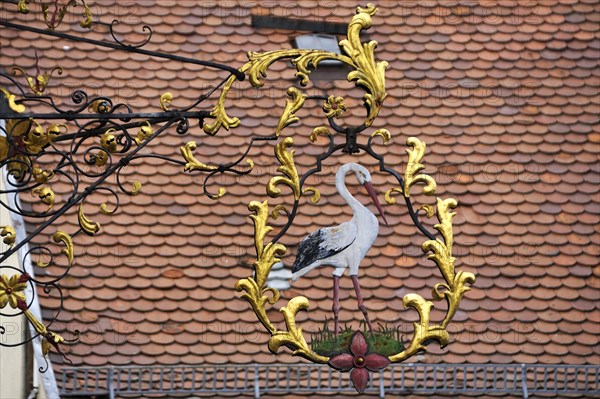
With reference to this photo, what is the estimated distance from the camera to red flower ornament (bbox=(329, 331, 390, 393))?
9.11 m

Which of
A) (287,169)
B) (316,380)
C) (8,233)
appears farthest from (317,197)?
(316,380)

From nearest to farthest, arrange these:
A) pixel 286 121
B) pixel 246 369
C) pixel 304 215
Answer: pixel 286 121, pixel 246 369, pixel 304 215

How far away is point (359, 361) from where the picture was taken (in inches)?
359

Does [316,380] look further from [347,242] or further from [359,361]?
[359,361]

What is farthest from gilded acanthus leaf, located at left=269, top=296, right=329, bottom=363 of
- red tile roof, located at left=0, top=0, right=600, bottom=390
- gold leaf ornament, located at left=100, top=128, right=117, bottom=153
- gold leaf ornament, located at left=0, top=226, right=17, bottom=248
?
red tile roof, located at left=0, top=0, right=600, bottom=390

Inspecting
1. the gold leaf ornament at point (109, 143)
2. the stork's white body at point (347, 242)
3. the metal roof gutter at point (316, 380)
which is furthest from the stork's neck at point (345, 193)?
the metal roof gutter at point (316, 380)

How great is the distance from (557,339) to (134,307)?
9.76ft

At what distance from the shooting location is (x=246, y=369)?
1375cm

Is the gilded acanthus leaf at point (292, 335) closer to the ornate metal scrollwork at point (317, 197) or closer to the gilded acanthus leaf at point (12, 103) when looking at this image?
the ornate metal scrollwork at point (317, 197)

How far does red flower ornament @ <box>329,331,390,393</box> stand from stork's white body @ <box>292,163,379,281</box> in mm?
403

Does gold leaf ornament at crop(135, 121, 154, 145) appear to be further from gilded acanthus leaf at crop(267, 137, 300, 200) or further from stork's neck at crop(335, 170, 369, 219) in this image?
stork's neck at crop(335, 170, 369, 219)

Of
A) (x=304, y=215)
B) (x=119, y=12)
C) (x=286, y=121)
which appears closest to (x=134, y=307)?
(x=304, y=215)

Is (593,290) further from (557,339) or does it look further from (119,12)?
(119,12)

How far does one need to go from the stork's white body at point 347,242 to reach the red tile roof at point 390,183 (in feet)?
14.6
